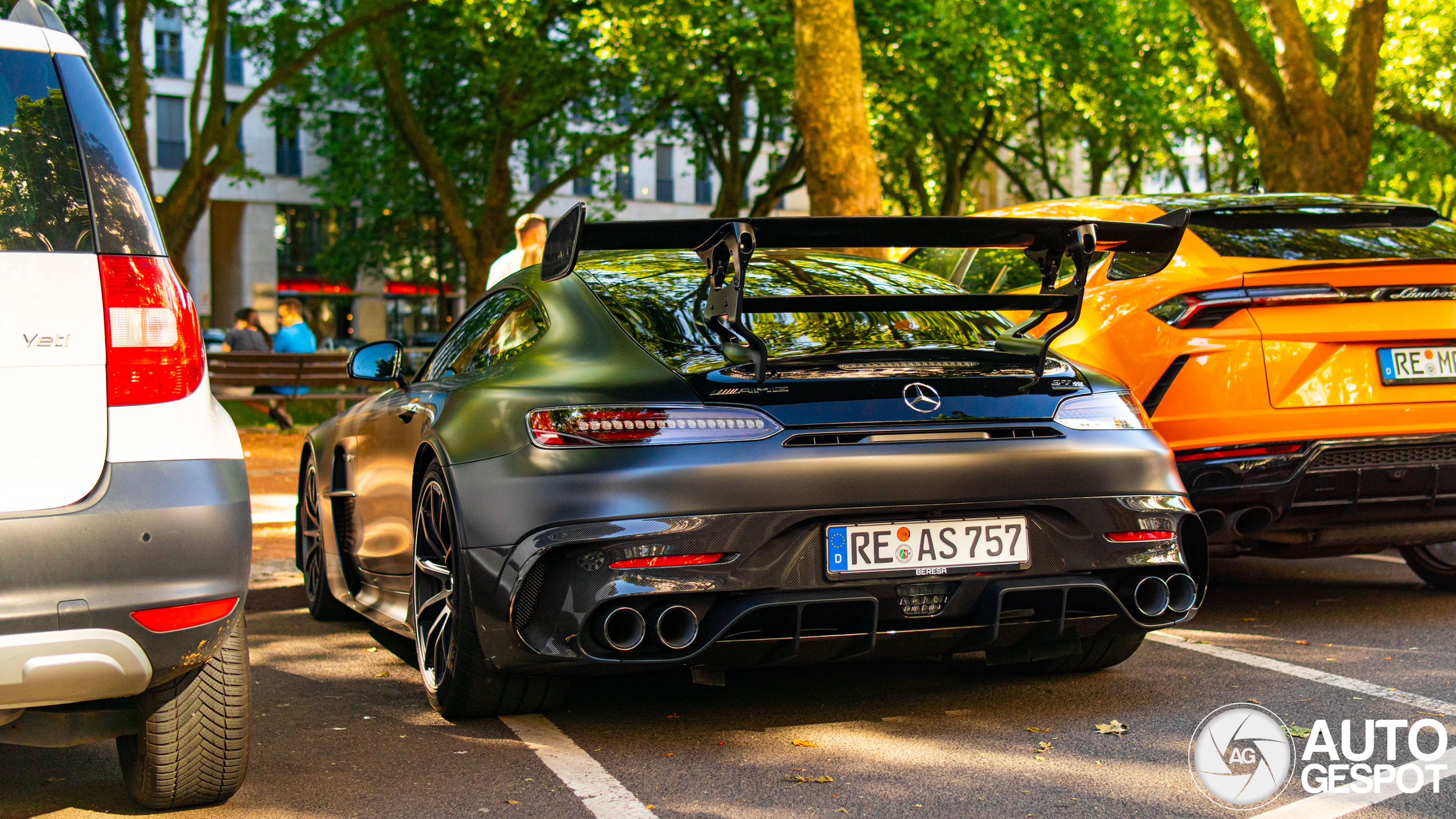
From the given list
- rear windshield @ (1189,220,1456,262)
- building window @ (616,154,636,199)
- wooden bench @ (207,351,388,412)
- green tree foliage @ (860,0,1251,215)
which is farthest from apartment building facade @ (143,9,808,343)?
rear windshield @ (1189,220,1456,262)

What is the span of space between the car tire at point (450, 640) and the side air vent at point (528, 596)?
22 cm

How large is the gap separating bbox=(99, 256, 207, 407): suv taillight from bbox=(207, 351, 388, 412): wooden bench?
12.6 metres

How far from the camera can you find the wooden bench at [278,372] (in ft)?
50.2

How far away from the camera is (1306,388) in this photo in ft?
17.2

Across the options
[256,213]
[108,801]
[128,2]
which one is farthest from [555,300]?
[256,213]

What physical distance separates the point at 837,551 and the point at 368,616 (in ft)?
7.23

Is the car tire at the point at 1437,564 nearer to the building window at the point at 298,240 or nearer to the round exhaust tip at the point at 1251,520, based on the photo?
the round exhaust tip at the point at 1251,520

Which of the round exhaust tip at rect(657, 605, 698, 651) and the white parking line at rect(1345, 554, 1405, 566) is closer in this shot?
the round exhaust tip at rect(657, 605, 698, 651)

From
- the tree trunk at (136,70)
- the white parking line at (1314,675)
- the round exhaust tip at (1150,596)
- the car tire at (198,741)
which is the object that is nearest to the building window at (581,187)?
the tree trunk at (136,70)

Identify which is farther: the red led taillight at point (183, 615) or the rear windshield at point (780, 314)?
the rear windshield at point (780, 314)

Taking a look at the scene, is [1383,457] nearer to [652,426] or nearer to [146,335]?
[652,426]

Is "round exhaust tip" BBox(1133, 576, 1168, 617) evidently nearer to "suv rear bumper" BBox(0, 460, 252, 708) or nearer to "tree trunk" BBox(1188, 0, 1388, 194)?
"suv rear bumper" BBox(0, 460, 252, 708)

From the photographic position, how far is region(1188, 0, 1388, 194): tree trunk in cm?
1232

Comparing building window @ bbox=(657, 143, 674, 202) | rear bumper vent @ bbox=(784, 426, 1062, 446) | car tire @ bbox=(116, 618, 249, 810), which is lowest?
car tire @ bbox=(116, 618, 249, 810)
